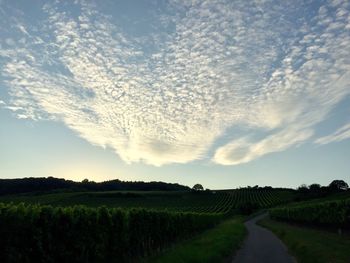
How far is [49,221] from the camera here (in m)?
15.7

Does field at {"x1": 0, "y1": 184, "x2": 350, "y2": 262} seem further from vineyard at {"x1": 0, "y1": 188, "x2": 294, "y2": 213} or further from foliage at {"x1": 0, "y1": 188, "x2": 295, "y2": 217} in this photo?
foliage at {"x1": 0, "y1": 188, "x2": 295, "y2": 217}

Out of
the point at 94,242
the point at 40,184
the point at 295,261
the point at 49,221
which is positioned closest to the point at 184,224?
the point at 295,261

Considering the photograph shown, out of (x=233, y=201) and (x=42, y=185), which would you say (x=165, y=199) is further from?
(x=42, y=185)

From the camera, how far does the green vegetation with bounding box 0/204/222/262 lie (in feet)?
44.3

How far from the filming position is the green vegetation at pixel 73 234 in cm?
1351

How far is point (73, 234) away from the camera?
1738cm

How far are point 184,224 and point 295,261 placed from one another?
2133 centimetres

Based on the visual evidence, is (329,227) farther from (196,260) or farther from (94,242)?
(94,242)

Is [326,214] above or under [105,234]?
above

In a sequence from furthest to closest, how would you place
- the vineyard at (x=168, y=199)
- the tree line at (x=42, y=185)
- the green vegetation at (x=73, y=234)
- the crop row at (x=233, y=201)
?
the tree line at (x=42, y=185) < the crop row at (x=233, y=201) < the vineyard at (x=168, y=199) < the green vegetation at (x=73, y=234)

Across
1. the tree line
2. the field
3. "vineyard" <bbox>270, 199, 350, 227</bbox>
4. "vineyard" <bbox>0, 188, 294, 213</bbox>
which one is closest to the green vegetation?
the field

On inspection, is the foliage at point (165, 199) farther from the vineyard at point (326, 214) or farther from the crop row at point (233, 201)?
the vineyard at point (326, 214)

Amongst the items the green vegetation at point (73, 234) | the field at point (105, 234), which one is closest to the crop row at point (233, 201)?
the field at point (105, 234)

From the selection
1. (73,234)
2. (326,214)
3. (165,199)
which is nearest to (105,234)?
(73,234)
